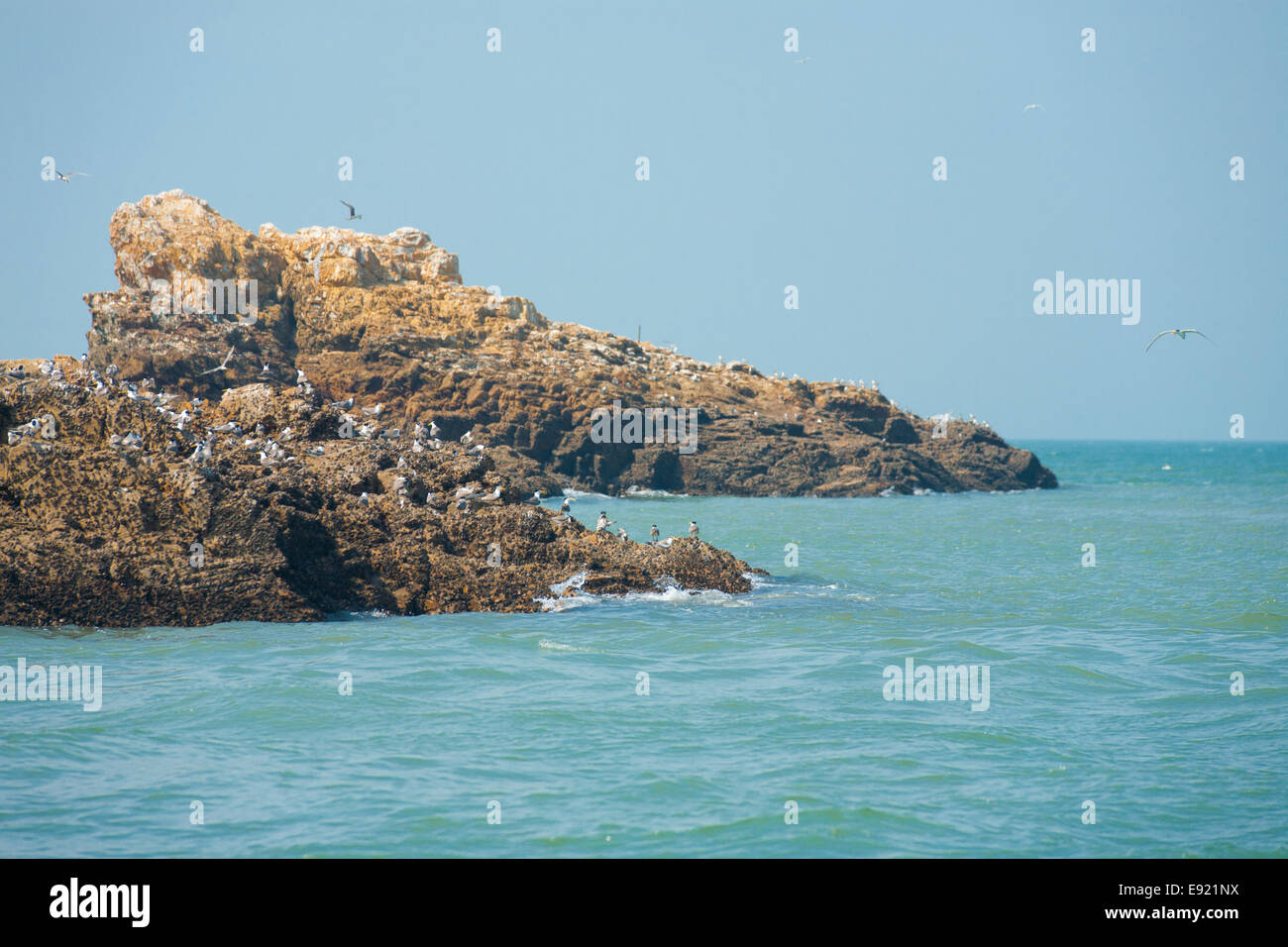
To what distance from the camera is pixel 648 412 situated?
2068 inches

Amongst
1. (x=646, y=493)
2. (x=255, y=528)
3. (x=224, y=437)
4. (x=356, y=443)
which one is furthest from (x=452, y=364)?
(x=255, y=528)

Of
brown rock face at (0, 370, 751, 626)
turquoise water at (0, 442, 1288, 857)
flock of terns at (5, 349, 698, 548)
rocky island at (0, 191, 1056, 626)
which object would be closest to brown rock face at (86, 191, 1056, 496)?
rocky island at (0, 191, 1056, 626)

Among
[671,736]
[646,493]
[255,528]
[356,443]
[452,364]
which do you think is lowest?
[671,736]

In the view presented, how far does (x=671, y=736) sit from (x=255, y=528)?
7.17 metres

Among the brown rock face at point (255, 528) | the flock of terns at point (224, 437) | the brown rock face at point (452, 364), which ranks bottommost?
the brown rock face at point (255, 528)

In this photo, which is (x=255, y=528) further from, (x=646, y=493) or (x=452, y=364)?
(x=452, y=364)

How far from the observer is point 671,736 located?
10234mm

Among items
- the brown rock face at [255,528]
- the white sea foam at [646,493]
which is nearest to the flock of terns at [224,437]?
the brown rock face at [255,528]

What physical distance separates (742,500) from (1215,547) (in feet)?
72.3

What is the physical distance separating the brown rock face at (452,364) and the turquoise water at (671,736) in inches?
1140

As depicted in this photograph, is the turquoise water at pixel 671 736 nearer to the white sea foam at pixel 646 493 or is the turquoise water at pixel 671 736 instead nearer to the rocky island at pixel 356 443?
the rocky island at pixel 356 443

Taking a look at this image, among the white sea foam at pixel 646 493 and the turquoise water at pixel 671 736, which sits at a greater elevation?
the white sea foam at pixel 646 493

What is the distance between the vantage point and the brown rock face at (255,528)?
45.2 ft
